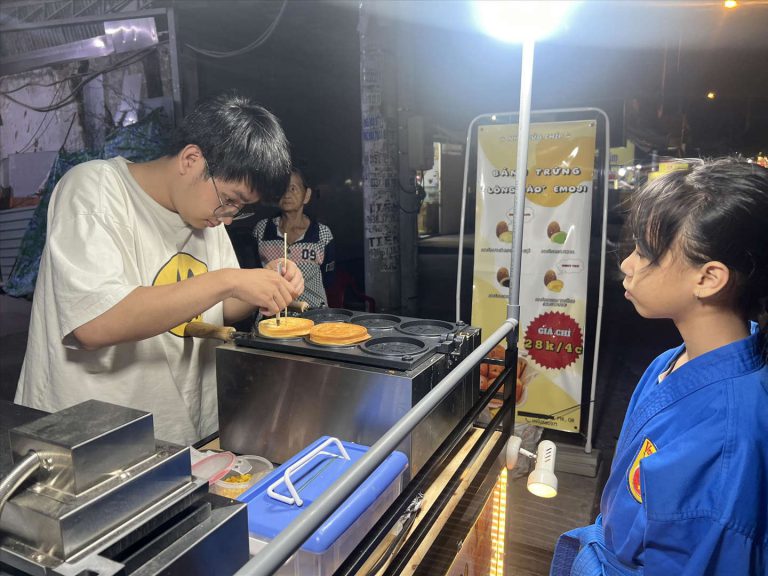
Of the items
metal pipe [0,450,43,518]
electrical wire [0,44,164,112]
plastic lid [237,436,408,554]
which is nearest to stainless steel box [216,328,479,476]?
plastic lid [237,436,408,554]

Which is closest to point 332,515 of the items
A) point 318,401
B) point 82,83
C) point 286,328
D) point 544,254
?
point 318,401

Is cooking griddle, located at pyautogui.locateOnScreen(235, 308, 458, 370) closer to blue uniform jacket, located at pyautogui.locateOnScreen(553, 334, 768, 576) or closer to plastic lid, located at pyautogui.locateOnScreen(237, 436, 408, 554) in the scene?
plastic lid, located at pyautogui.locateOnScreen(237, 436, 408, 554)

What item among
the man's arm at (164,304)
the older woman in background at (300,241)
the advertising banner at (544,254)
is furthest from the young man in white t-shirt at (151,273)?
the advertising banner at (544,254)

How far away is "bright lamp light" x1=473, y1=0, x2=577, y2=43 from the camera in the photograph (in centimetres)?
166

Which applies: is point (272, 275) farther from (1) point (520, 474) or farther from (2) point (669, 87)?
(2) point (669, 87)

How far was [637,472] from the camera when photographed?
1.25 m

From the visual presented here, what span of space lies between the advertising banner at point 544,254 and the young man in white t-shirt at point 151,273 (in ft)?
8.58

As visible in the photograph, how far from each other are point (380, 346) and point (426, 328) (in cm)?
26

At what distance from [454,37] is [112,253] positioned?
8607mm

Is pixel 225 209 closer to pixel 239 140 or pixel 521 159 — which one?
pixel 239 140

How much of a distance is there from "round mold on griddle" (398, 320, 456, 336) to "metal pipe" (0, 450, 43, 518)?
44.9 inches

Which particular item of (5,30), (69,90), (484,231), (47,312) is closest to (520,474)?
(484,231)

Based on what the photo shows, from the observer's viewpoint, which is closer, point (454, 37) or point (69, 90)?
point (69, 90)

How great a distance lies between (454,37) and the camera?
28.8ft
